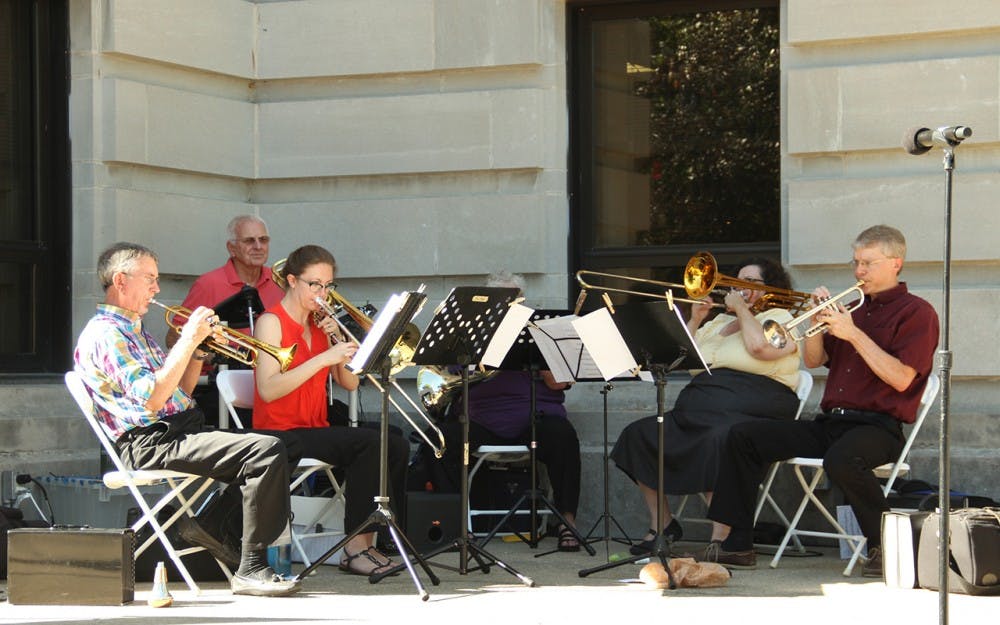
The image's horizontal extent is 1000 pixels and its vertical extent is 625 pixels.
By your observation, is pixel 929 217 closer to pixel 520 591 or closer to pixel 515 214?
pixel 515 214

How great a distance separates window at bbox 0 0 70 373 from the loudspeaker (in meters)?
2.40

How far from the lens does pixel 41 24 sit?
30.2 ft

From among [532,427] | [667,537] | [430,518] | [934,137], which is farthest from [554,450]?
[934,137]

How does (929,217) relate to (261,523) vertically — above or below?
above

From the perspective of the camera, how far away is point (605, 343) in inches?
288

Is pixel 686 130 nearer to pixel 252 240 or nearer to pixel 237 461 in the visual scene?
pixel 252 240

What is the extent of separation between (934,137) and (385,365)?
2554 millimetres

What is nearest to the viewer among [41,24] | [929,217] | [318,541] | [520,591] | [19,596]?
[19,596]

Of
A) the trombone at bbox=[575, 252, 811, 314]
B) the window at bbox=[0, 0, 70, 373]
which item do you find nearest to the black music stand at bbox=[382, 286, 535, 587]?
the trombone at bbox=[575, 252, 811, 314]

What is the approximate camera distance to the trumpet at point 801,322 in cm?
765

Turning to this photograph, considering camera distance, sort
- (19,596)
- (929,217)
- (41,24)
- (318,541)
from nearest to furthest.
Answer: (19,596)
(318,541)
(929,217)
(41,24)

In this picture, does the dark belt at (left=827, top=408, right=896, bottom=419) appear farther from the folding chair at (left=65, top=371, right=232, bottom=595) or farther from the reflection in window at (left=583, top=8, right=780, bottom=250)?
the folding chair at (left=65, top=371, right=232, bottom=595)

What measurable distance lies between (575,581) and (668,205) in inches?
115

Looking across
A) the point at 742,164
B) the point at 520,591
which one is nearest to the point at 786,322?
the point at 742,164
